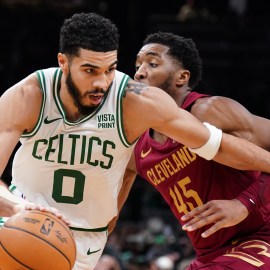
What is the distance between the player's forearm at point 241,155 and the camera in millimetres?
4086

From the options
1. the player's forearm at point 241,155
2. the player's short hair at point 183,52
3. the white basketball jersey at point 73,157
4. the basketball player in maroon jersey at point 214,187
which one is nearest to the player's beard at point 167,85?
the basketball player in maroon jersey at point 214,187

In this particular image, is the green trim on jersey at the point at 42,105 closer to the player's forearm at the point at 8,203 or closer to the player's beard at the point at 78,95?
the player's beard at the point at 78,95

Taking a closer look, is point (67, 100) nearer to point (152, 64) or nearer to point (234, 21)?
point (152, 64)

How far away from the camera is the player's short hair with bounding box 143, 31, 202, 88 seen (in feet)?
16.1

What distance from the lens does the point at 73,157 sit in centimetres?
407

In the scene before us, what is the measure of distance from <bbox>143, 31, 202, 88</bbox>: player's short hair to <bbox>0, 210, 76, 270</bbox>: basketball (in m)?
1.83

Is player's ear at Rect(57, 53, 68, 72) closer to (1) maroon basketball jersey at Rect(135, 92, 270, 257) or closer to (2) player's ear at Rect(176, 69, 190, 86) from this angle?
(1) maroon basketball jersey at Rect(135, 92, 270, 257)

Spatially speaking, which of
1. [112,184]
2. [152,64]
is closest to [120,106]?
[112,184]

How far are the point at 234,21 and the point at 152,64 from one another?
8.10 meters

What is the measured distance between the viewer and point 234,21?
1254 cm

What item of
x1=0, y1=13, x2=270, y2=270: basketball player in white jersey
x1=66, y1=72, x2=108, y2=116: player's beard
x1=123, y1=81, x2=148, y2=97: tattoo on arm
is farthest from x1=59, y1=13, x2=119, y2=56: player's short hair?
x1=123, y1=81, x2=148, y2=97: tattoo on arm

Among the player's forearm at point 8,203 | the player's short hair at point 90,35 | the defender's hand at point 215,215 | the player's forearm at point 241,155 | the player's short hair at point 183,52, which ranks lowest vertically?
the defender's hand at point 215,215

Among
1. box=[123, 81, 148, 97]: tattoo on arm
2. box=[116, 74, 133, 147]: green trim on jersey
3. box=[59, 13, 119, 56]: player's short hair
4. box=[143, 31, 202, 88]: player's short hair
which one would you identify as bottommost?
box=[116, 74, 133, 147]: green trim on jersey

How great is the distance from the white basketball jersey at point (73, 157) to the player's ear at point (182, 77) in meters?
0.76
